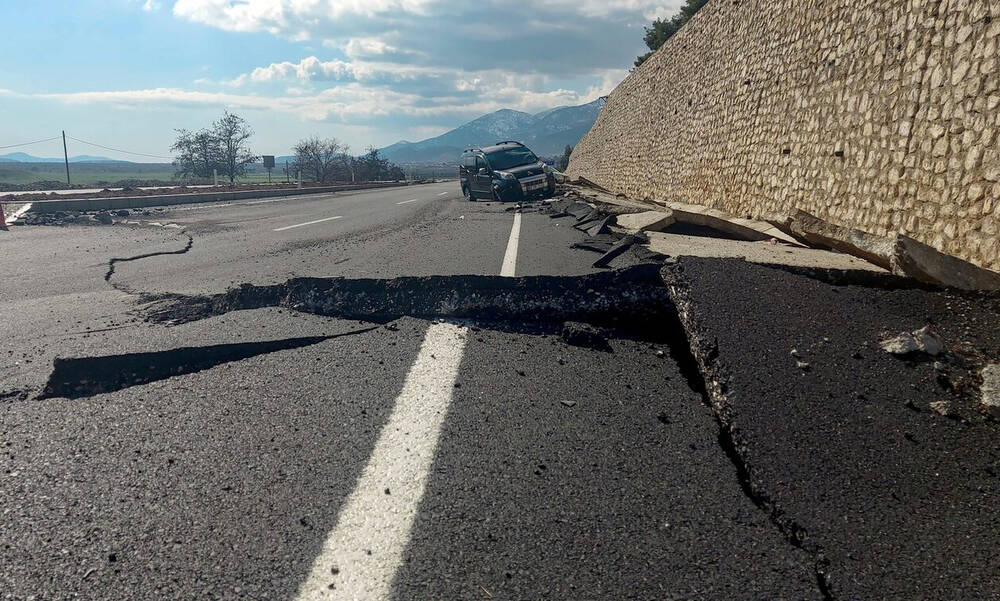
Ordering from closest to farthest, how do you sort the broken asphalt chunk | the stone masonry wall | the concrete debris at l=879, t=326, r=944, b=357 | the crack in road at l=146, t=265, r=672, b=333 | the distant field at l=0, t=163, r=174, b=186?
the concrete debris at l=879, t=326, r=944, b=357 < the crack in road at l=146, t=265, r=672, b=333 < the stone masonry wall < the broken asphalt chunk < the distant field at l=0, t=163, r=174, b=186

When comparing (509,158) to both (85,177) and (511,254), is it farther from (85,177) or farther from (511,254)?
(85,177)

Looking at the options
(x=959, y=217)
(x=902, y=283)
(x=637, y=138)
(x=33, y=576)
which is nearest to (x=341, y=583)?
(x=33, y=576)

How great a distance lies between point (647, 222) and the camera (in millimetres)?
8648

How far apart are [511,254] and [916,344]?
15.4 feet

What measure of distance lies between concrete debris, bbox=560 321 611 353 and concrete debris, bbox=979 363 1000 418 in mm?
2024

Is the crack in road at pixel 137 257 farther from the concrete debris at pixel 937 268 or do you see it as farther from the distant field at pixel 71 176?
the distant field at pixel 71 176

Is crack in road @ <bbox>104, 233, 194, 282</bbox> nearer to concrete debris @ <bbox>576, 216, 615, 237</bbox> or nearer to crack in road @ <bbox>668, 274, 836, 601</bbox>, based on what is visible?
concrete debris @ <bbox>576, 216, 615, 237</bbox>

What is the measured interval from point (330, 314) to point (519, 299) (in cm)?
159

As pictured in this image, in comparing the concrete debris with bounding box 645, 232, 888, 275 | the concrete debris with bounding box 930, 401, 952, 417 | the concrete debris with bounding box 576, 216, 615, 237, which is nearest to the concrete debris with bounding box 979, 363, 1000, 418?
the concrete debris with bounding box 930, 401, 952, 417

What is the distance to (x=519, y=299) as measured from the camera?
4797mm

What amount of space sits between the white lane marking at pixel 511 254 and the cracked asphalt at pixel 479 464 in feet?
5.00

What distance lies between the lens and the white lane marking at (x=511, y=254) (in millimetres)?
6006

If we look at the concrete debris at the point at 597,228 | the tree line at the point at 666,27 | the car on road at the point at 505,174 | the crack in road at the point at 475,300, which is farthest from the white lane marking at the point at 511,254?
the tree line at the point at 666,27

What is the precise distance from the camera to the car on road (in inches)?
720
